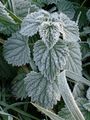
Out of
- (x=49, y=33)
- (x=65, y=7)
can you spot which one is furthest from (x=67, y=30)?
(x=65, y=7)

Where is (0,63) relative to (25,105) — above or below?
above

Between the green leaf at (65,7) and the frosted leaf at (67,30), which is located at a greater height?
the green leaf at (65,7)

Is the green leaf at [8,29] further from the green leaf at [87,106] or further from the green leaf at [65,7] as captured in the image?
the green leaf at [87,106]

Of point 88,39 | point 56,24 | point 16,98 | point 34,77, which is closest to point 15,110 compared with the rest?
point 16,98

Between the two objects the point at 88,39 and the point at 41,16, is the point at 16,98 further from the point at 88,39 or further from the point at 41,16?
the point at 88,39

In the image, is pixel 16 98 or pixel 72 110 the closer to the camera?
pixel 72 110

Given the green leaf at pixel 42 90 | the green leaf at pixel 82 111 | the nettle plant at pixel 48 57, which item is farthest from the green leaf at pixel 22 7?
the green leaf at pixel 82 111

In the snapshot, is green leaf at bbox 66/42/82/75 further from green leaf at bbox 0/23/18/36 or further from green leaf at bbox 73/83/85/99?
green leaf at bbox 0/23/18/36

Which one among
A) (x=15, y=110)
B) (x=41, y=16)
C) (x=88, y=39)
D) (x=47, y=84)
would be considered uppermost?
(x=41, y=16)
